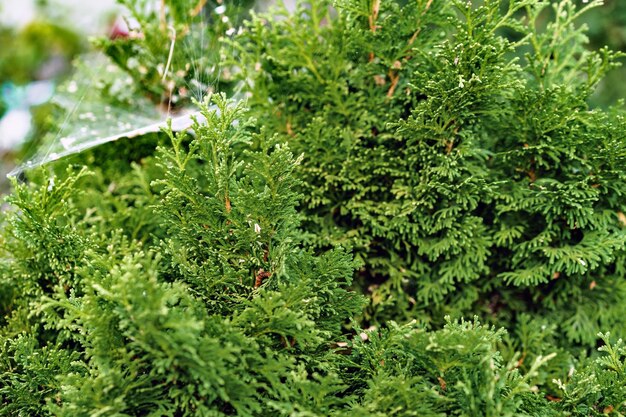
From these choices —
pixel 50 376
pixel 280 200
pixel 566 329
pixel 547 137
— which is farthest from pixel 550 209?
pixel 50 376

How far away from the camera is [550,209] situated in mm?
1505

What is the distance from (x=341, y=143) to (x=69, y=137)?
0.99 m

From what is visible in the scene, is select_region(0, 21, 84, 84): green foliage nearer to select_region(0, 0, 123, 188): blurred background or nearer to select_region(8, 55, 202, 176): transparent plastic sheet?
select_region(0, 0, 123, 188): blurred background

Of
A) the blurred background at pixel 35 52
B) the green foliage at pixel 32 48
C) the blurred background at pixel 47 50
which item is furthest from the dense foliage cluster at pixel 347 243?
the green foliage at pixel 32 48

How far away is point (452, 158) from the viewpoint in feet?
4.69

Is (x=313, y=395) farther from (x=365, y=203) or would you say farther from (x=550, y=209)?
(x=550, y=209)

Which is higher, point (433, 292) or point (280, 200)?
point (280, 200)

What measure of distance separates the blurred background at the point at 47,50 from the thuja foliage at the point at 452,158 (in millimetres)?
652

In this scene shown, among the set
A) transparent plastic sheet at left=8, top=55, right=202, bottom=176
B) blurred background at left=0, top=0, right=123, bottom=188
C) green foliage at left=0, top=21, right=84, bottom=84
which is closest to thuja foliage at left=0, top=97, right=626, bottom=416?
transparent plastic sheet at left=8, top=55, right=202, bottom=176

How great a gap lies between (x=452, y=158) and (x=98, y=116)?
52.7 inches

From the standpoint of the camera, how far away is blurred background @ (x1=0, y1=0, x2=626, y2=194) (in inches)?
98.5

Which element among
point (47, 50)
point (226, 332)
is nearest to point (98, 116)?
point (226, 332)

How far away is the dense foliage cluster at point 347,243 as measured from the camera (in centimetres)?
109

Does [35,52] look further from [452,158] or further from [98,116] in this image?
[452,158]
